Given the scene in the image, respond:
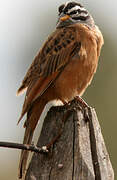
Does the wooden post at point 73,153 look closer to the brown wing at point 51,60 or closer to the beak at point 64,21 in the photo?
the brown wing at point 51,60

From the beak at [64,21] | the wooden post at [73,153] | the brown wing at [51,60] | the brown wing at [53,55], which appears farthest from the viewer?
the beak at [64,21]

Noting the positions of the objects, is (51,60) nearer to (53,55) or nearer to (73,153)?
(53,55)

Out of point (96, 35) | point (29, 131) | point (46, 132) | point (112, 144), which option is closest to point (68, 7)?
point (96, 35)

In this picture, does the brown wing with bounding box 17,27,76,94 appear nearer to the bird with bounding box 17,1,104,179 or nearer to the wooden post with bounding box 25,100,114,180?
the bird with bounding box 17,1,104,179

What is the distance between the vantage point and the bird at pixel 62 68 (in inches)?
278

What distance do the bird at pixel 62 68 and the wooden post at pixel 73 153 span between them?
1487 millimetres

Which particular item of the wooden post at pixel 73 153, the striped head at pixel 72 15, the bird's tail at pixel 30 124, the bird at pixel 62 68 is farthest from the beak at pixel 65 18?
the wooden post at pixel 73 153

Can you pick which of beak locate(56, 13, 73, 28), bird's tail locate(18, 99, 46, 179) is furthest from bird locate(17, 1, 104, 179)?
beak locate(56, 13, 73, 28)

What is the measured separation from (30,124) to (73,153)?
1629 millimetres

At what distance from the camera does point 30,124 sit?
6.53 metres

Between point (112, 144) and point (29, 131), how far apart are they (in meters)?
7.29

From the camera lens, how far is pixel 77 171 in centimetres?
487

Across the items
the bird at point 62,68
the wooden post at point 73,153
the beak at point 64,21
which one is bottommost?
the wooden post at point 73,153

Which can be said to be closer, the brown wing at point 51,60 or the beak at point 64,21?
Answer: the brown wing at point 51,60
